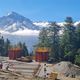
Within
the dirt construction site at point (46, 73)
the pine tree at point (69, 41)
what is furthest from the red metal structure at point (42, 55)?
the dirt construction site at point (46, 73)

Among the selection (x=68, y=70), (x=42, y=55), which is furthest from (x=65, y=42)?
(x=68, y=70)

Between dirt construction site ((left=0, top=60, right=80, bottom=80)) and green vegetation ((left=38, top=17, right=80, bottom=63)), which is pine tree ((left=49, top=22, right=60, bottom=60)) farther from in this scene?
dirt construction site ((left=0, top=60, right=80, bottom=80))

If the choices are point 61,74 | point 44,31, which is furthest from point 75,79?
point 44,31

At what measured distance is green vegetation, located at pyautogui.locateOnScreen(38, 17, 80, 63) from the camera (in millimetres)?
81562

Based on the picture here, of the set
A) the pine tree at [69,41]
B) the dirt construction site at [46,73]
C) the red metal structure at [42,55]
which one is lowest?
the dirt construction site at [46,73]

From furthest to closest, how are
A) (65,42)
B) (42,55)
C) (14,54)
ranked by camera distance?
(14,54)
(42,55)
(65,42)

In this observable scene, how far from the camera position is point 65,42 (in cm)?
8375

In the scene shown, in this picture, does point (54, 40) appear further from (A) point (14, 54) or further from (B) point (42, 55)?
(A) point (14, 54)

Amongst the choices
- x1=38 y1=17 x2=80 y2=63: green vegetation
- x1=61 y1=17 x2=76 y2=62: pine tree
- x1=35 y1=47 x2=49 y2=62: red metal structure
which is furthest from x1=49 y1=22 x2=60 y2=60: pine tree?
x1=61 y1=17 x2=76 y2=62: pine tree

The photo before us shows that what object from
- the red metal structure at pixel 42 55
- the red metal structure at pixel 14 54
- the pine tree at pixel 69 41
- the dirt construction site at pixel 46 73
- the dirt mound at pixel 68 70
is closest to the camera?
the dirt construction site at pixel 46 73

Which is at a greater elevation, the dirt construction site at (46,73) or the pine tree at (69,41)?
the pine tree at (69,41)

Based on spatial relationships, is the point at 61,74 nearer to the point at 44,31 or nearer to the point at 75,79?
the point at 75,79

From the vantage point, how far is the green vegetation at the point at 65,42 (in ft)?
268

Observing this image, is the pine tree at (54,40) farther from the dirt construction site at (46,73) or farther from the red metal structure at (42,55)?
the dirt construction site at (46,73)
